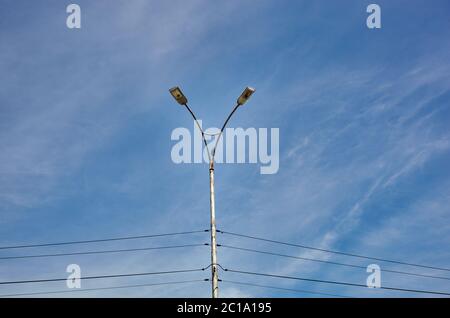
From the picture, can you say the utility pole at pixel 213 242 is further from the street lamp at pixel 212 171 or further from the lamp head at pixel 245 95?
the lamp head at pixel 245 95

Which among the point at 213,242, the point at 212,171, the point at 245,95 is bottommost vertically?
the point at 213,242

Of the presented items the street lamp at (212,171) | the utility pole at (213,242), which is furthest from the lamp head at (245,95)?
the utility pole at (213,242)

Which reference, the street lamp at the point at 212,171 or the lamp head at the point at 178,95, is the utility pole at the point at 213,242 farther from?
the lamp head at the point at 178,95

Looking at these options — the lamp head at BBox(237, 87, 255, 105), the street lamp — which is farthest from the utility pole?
the lamp head at BBox(237, 87, 255, 105)

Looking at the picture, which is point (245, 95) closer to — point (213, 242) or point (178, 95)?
point (178, 95)

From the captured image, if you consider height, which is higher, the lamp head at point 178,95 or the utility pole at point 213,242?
the lamp head at point 178,95

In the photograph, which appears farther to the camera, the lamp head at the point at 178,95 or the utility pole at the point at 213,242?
the lamp head at the point at 178,95

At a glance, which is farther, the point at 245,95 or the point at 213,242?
the point at 245,95

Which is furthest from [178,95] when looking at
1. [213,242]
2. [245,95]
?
[213,242]

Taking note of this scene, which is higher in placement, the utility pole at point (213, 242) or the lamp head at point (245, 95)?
the lamp head at point (245, 95)

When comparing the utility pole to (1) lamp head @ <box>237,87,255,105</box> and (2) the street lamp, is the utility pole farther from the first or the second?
(1) lamp head @ <box>237,87,255,105</box>

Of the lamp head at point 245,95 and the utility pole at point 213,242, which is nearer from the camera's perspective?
the utility pole at point 213,242

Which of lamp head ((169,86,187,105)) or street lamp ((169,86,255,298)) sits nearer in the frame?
street lamp ((169,86,255,298))
